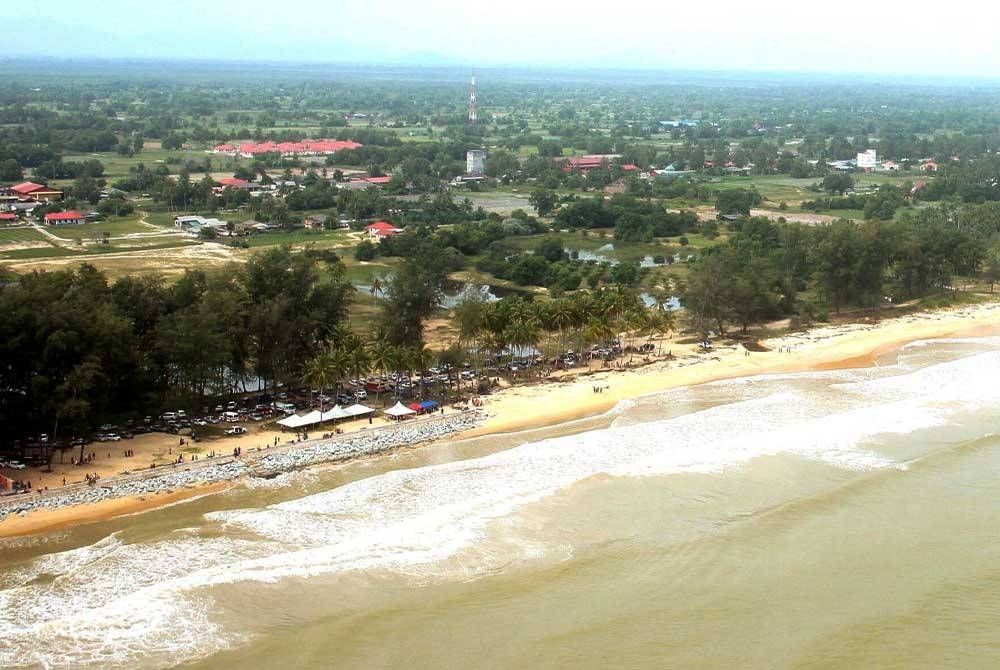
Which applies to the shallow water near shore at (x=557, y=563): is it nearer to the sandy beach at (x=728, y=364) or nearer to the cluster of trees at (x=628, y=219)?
the sandy beach at (x=728, y=364)

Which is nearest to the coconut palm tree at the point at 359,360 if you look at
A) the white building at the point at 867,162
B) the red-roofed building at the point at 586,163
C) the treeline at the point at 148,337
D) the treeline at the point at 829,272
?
the treeline at the point at 148,337

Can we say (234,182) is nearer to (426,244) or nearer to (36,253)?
(36,253)

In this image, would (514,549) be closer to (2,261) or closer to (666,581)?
(666,581)

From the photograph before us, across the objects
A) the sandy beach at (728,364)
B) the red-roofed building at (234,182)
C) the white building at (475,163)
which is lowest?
the sandy beach at (728,364)

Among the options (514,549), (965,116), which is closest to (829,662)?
(514,549)

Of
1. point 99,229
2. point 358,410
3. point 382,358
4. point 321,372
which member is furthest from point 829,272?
point 99,229

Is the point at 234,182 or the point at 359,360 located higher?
the point at 359,360

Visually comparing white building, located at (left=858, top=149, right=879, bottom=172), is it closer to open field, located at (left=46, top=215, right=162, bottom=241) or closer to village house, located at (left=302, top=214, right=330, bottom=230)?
village house, located at (left=302, top=214, right=330, bottom=230)
